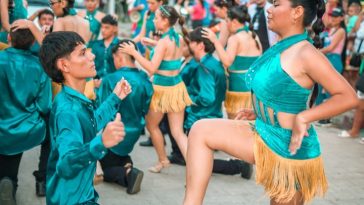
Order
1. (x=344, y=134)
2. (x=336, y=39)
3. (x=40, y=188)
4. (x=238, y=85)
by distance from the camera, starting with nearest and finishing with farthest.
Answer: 1. (x=40, y=188)
2. (x=238, y=85)
3. (x=344, y=134)
4. (x=336, y=39)

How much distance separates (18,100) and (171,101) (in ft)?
5.53

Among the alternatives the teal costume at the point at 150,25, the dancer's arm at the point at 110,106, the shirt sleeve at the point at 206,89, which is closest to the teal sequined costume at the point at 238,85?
the shirt sleeve at the point at 206,89

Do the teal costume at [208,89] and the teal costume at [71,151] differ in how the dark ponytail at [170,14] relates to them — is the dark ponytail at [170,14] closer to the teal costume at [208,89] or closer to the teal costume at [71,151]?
the teal costume at [208,89]

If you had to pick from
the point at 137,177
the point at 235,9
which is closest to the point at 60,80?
the point at 137,177

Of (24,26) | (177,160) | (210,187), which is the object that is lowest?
(177,160)

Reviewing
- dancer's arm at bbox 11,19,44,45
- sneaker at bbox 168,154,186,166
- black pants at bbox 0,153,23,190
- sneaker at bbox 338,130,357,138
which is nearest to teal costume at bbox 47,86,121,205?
black pants at bbox 0,153,23,190

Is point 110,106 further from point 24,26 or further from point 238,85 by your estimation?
point 238,85

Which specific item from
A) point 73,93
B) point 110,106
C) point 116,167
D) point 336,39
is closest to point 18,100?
point 110,106

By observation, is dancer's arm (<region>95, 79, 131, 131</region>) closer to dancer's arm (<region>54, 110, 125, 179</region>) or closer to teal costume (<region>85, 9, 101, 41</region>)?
dancer's arm (<region>54, 110, 125, 179</region>)

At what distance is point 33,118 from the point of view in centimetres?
400

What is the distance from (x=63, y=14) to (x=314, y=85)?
329 centimetres

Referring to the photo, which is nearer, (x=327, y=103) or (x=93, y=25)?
(x=327, y=103)

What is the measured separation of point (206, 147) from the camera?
9.23 feet

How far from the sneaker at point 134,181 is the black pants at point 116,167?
0.27 ft
